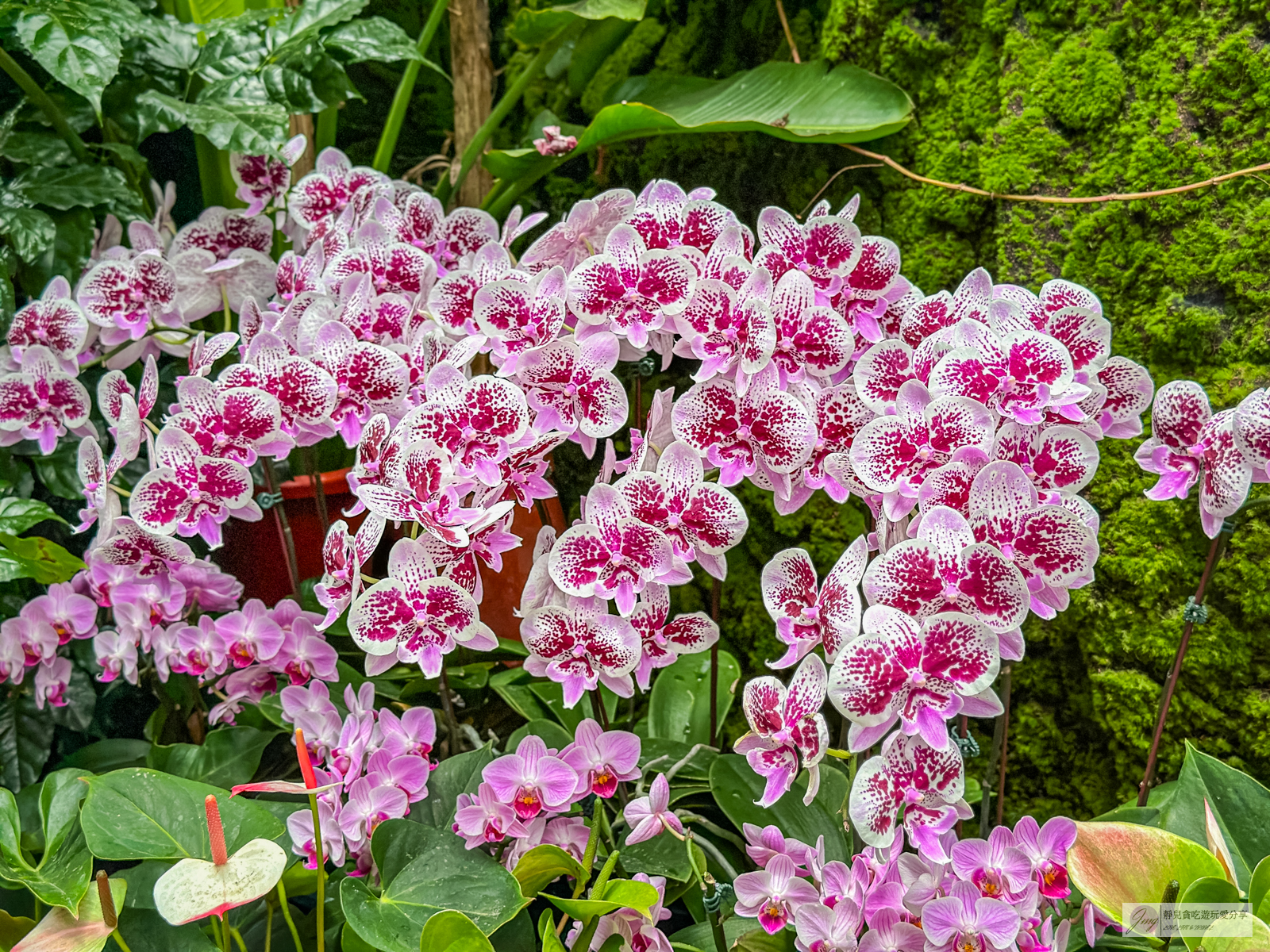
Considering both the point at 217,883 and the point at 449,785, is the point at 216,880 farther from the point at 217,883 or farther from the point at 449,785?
the point at 449,785

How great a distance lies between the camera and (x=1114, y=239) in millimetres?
1005

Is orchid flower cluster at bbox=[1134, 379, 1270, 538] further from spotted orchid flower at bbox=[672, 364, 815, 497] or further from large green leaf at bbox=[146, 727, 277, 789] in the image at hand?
large green leaf at bbox=[146, 727, 277, 789]

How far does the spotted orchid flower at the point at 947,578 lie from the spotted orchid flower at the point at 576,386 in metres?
0.30

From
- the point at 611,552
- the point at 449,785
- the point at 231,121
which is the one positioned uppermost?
the point at 231,121

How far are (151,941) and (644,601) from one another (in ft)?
1.77

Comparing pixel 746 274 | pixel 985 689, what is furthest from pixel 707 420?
pixel 985 689

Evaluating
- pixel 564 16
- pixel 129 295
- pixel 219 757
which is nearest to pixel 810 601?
pixel 219 757

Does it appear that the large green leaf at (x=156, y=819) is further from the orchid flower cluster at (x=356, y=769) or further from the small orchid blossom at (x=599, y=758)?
the small orchid blossom at (x=599, y=758)

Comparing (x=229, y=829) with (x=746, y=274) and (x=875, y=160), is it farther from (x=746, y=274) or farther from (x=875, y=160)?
(x=875, y=160)

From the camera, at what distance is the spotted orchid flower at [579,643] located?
0.73 meters

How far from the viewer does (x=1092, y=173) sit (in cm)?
102

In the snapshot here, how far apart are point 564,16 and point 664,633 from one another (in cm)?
98

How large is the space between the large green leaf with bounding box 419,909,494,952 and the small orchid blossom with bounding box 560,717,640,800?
0.18 metres

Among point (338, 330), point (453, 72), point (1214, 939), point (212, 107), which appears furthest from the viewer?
point (453, 72)
